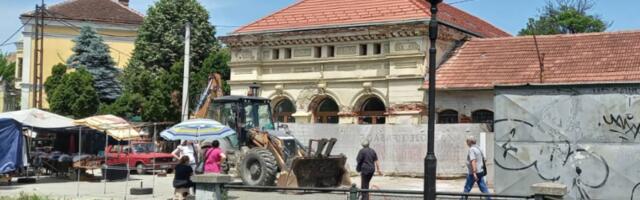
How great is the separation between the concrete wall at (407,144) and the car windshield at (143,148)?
8.97 metres

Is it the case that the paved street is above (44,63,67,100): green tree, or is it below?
below

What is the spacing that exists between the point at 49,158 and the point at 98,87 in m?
25.3

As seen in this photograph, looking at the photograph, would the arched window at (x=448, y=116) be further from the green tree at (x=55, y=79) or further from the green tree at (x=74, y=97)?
the green tree at (x=55, y=79)

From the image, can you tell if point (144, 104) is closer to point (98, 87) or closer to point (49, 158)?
point (98, 87)

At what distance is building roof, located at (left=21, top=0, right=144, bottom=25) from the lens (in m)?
59.6

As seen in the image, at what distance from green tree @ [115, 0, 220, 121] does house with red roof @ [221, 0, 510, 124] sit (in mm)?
9025

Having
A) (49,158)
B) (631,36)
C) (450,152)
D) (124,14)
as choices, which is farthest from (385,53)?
(124,14)

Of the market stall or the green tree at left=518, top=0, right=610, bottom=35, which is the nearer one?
the market stall

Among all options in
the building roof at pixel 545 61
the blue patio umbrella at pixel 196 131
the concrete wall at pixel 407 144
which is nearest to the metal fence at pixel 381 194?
the blue patio umbrella at pixel 196 131

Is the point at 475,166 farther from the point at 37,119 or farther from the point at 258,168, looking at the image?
the point at 37,119

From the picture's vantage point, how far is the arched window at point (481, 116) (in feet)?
103

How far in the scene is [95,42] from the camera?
54.3 m

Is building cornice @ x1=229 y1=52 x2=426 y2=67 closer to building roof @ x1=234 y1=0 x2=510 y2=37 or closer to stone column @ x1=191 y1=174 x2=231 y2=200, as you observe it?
building roof @ x1=234 y1=0 x2=510 y2=37

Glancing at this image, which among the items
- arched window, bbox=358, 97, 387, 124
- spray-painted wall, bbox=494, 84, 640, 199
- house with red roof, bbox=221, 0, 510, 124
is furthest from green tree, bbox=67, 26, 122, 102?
spray-painted wall, bbox=494, 84, 640, 199
